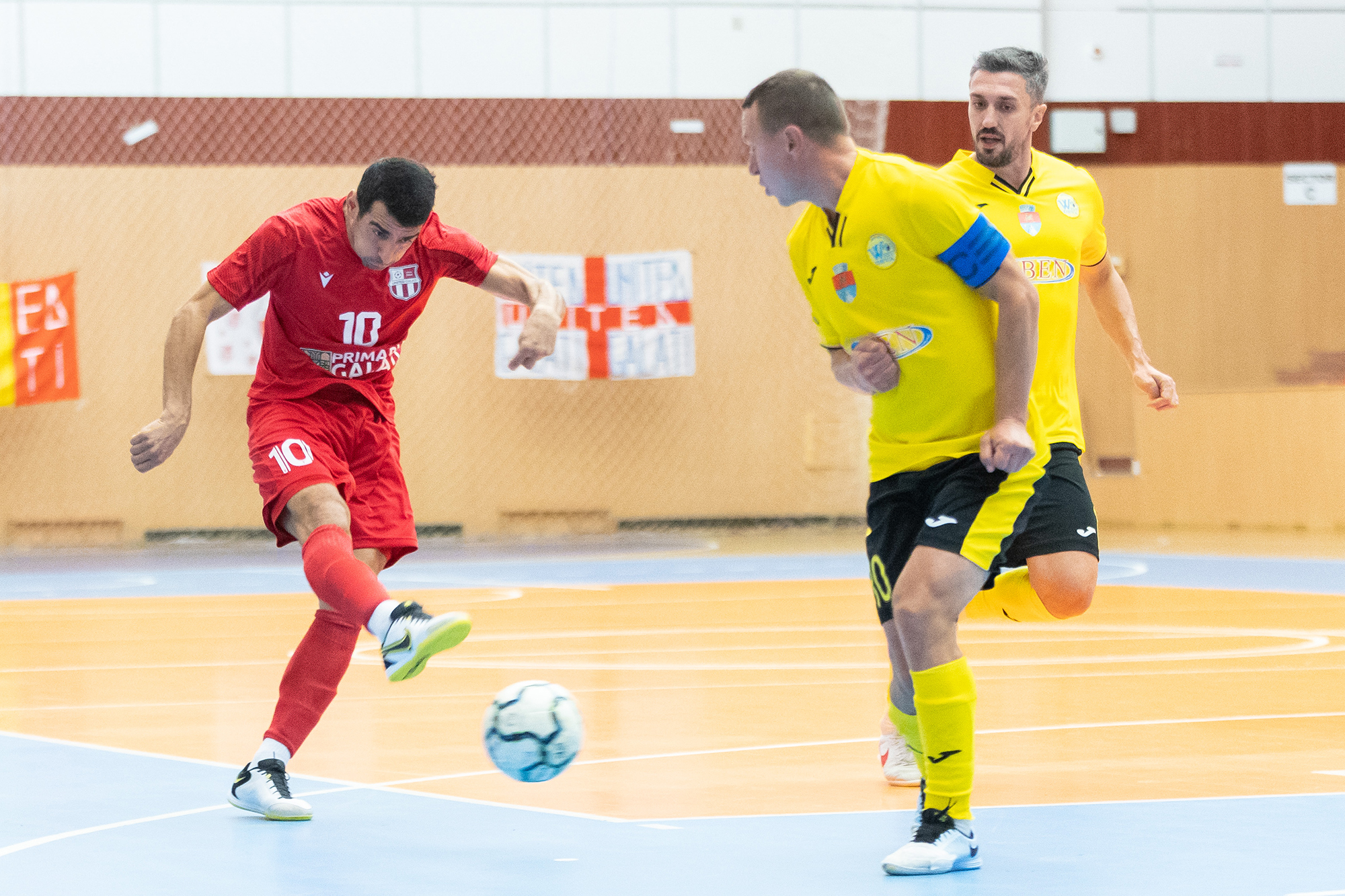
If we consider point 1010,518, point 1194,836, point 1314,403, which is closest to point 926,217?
point 1010,518

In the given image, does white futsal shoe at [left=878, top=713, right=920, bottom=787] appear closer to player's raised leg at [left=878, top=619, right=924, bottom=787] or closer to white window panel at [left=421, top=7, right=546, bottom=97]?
player's raised leg at [left=878, top=619, right=924, bottom=787]

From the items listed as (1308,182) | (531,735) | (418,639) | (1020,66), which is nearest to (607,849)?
(531,735)

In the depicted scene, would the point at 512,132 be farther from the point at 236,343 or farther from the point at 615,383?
the point at 236,343

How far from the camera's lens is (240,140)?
16172 mm

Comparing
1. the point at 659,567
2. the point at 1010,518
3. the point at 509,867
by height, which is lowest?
the point at 659,567

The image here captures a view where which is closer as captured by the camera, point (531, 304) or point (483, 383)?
point (531, 304)

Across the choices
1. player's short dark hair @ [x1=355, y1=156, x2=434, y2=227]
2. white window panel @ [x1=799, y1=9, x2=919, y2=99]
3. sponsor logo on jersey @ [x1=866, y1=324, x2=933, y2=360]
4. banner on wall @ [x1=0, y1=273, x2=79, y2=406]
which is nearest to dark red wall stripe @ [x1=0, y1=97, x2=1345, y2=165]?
white window panel @ [x1=799, y1=9, x2=919, y2=99]

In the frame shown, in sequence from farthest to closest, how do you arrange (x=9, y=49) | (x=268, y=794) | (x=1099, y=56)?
(x=1099, y=56)
(x=9, y=49)
(x=268, y=794)

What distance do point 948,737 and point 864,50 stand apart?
560 inches

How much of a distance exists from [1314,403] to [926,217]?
42.4ft

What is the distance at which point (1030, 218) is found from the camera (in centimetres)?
473

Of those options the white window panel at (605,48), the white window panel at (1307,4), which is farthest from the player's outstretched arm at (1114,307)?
the white window panel at (1307,4)

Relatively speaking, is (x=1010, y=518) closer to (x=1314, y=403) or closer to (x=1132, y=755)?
(x=1132, y=755)

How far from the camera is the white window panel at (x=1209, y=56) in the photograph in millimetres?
17672
